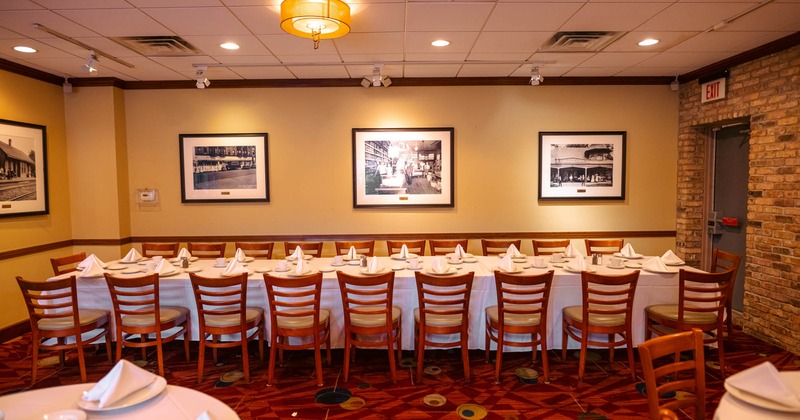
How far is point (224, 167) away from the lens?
6.20 meters

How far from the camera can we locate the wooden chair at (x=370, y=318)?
3.63 metres

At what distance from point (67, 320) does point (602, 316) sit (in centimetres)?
469

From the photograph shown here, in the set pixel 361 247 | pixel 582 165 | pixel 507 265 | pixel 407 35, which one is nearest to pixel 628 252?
pixel 507 265

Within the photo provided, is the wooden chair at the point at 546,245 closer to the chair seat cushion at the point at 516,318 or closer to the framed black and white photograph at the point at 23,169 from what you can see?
the chair seat cushion at the point at 516,318

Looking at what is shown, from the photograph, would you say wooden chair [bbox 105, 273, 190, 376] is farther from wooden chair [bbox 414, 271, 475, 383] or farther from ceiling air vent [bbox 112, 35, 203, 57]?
ceiling air vent [bbox 112, 35, 203, 57]

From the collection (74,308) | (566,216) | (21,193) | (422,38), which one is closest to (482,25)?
(422,38)

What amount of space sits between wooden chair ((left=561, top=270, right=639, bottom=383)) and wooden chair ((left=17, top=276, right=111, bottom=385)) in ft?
13.8

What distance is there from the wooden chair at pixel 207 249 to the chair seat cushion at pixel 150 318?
1.34 metres

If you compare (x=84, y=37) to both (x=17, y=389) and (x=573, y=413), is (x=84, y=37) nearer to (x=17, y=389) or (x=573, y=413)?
(x=17, y=389)

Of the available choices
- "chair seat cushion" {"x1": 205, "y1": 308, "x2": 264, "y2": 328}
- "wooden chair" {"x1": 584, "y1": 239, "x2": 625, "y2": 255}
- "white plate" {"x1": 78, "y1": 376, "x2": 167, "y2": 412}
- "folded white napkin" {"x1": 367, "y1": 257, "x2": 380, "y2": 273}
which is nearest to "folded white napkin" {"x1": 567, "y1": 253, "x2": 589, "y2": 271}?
"wooden chair" {"x1": 584, "y1": 239, "x2": 625, "y2": 255}

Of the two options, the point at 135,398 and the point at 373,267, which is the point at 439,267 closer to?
the point at 373,267

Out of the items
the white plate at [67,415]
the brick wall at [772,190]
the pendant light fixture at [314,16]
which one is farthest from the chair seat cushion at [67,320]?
the brick wall at [772,190]

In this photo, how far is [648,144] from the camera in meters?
6.22

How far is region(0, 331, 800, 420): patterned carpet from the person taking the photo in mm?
3365
